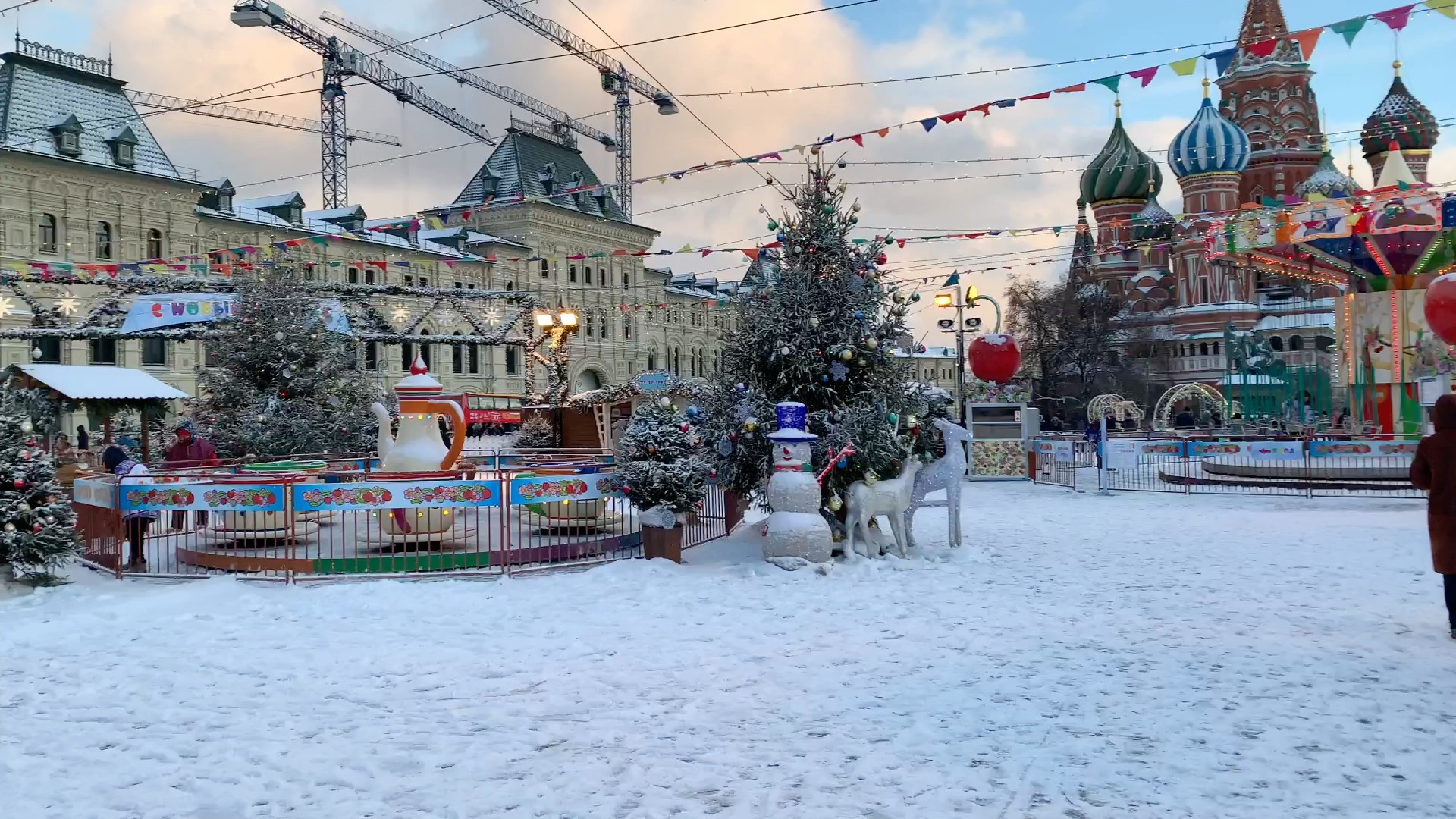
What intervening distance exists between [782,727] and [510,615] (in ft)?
12.4

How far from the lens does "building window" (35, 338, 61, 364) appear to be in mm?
35531

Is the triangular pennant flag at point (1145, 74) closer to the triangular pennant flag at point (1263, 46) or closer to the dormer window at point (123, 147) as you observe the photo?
the triangular pennant flag at point (1263, 46)

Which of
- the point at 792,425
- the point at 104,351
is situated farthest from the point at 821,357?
the point at 104,351

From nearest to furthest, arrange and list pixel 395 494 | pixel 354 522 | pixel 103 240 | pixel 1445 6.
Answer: pixel 1445 6
pixel 395 494
pixel 354 522
pixel 103 240

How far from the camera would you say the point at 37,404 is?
21172 mm

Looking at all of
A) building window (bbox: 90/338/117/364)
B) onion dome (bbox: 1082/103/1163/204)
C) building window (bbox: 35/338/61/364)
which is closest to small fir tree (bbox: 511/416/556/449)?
building window (bbox: 35/338/61/364)

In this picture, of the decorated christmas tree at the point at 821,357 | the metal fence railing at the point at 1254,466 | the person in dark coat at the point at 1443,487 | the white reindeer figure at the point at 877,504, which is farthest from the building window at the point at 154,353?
the person in dark coat at the point at 1443,487

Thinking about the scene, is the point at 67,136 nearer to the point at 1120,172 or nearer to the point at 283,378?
the point at 283,378

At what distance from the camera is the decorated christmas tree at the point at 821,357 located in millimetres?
11805

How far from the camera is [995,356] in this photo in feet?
77.6

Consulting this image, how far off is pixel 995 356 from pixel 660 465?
14.5 m

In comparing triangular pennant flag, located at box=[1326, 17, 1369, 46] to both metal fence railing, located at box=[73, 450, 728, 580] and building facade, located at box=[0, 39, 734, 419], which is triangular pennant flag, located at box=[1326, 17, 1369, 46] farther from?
building facade, located at box=[0, 39, 734, 419]

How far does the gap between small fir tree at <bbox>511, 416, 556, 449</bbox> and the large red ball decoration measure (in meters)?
12.0

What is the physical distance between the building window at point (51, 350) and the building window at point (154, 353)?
337 cm
